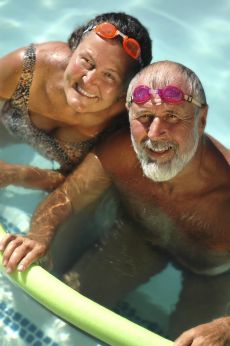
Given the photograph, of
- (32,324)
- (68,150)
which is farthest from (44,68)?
(32,324)

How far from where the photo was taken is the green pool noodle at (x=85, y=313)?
171cm

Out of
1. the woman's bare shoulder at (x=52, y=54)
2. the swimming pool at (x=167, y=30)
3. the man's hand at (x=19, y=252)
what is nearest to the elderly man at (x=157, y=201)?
the man's hand at (x=19, y=252)

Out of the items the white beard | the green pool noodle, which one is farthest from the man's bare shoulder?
the green pool noodle

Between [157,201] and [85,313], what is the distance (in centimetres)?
90

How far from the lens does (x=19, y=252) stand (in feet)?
6.48

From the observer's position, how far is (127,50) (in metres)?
2.41

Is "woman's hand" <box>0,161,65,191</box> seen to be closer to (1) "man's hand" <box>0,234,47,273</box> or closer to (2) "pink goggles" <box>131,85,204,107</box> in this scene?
(1) "man's hand" <box>0,234,47,273</box>

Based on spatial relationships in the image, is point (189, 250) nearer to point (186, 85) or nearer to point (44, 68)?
point (186, 85)

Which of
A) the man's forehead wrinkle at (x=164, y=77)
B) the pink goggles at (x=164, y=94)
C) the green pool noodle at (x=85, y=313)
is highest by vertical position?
the man's forehead wrinkle at (x=164, y=77)

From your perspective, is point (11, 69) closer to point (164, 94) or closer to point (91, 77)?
point (91, 77)

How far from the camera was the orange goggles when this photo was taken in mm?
2404

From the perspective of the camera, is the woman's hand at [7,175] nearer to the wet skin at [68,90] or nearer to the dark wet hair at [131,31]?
the wet skin at [68,90]

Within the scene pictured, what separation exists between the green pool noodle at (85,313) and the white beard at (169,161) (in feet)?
2.02

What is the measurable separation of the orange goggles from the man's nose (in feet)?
1.43
